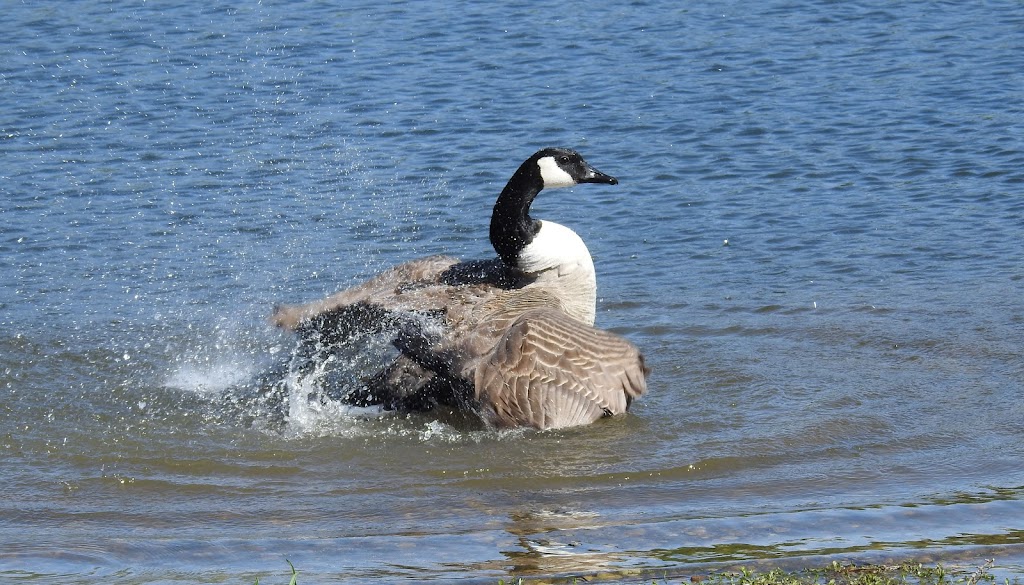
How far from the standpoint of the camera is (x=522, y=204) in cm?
838

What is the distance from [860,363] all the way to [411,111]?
25.0 ft

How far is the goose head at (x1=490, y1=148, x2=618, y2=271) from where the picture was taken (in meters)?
8.30

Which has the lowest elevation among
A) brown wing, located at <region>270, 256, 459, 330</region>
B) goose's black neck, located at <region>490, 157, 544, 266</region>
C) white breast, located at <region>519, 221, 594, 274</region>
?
brown wing, located at <region>270, 256, 459, 330</region>

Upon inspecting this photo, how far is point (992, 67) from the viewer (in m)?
15.4

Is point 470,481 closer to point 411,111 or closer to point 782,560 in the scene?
point 782,560

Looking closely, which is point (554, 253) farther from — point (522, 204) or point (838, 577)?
point (838, 577)

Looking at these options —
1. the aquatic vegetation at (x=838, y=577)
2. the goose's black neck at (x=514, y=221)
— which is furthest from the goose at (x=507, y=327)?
the aquatic vegetation at (x=838, y=577)

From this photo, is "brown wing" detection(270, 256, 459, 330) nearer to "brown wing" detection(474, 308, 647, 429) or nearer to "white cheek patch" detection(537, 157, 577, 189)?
"brown wing" detection(474, 308, 647, 429)

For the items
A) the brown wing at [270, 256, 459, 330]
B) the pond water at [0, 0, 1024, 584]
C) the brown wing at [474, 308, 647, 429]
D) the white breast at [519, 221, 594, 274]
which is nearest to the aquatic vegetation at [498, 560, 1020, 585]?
the pond water at [0, 0, 1024, 584]

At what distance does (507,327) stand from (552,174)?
1329mm

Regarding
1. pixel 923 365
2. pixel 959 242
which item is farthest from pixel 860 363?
pixel 959 242

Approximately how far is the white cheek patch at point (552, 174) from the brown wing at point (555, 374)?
46.1 inches

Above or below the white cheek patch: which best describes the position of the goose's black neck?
below

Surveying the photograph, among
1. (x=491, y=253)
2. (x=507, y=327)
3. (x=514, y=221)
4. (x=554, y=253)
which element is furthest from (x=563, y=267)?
(x=491, y=253)
